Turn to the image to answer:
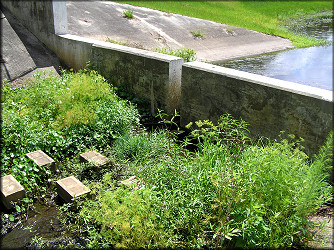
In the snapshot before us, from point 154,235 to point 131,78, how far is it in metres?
4.43

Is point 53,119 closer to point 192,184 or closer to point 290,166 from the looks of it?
point 192,184

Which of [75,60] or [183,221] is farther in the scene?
[75,60]

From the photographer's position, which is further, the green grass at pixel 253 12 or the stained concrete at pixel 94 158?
the green grass at pixel 253 12

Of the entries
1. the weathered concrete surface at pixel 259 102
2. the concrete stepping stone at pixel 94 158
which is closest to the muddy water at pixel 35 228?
the concrete stepping stone at pixel 94 158

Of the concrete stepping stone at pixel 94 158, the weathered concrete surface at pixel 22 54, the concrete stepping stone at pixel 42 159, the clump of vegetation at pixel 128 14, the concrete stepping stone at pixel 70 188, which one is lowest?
the concrete stepping stone at pixel 70 188

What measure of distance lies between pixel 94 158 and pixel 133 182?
1119 mm

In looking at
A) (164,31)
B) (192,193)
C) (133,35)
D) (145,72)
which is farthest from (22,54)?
(164,31)

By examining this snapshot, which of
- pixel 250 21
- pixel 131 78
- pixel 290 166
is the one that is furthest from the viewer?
pixel 250 21

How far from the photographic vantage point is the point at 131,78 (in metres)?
7.08

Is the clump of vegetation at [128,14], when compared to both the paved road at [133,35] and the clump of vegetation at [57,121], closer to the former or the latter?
the paved road at [133,35]

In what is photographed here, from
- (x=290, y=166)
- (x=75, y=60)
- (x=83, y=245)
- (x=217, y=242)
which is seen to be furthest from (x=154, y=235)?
(x=75, y=60)

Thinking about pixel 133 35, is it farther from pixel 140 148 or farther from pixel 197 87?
pixel 140 148

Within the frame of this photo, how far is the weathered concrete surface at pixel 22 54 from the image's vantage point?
768cm

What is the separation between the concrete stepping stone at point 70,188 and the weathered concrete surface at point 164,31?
8213 millimetres
